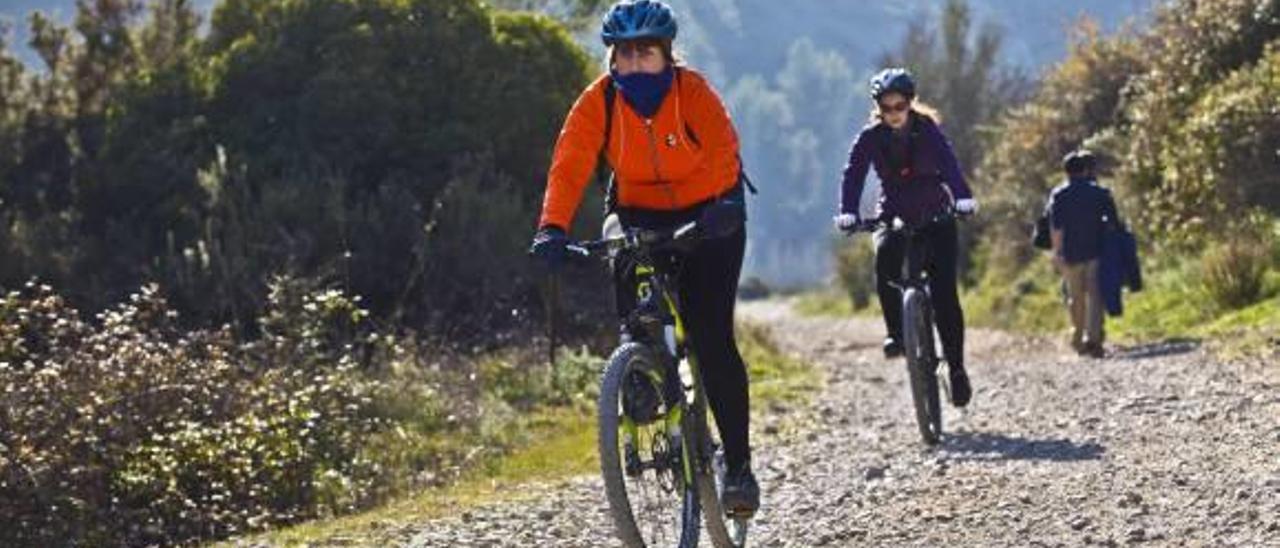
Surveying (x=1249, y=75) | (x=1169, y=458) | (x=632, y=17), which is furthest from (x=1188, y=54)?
(x=632, y=17)

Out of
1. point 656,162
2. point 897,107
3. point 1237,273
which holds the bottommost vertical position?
point 656,162

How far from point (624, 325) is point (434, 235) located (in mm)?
11423

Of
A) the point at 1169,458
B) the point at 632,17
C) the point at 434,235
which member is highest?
the point at 434,235

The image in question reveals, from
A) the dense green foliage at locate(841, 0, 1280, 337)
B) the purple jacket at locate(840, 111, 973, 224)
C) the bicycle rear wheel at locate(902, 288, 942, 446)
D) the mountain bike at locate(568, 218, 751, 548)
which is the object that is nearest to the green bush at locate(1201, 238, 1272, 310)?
the dense green foliage at locate(841, 0, 1280, 337)

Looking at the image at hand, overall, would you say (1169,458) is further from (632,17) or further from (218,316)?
(218,316)

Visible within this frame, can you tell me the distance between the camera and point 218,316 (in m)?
15.7

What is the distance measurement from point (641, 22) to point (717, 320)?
1047 millimetres

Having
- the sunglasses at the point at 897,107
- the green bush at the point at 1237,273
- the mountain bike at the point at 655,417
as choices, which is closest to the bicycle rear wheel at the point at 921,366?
the sunglasses at the point at 897,107

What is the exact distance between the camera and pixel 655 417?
6.16m

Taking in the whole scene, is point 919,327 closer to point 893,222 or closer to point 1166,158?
point 893,222

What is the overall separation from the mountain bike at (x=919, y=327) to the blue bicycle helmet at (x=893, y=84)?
675 millimetres

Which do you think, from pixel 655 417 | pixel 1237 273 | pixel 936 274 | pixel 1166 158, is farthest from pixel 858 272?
pixel 655 417

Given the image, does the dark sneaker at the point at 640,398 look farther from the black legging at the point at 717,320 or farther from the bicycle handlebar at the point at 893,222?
the bicycle handlebar at the point at 893,222

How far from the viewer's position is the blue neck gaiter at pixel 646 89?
6355 millimetres
